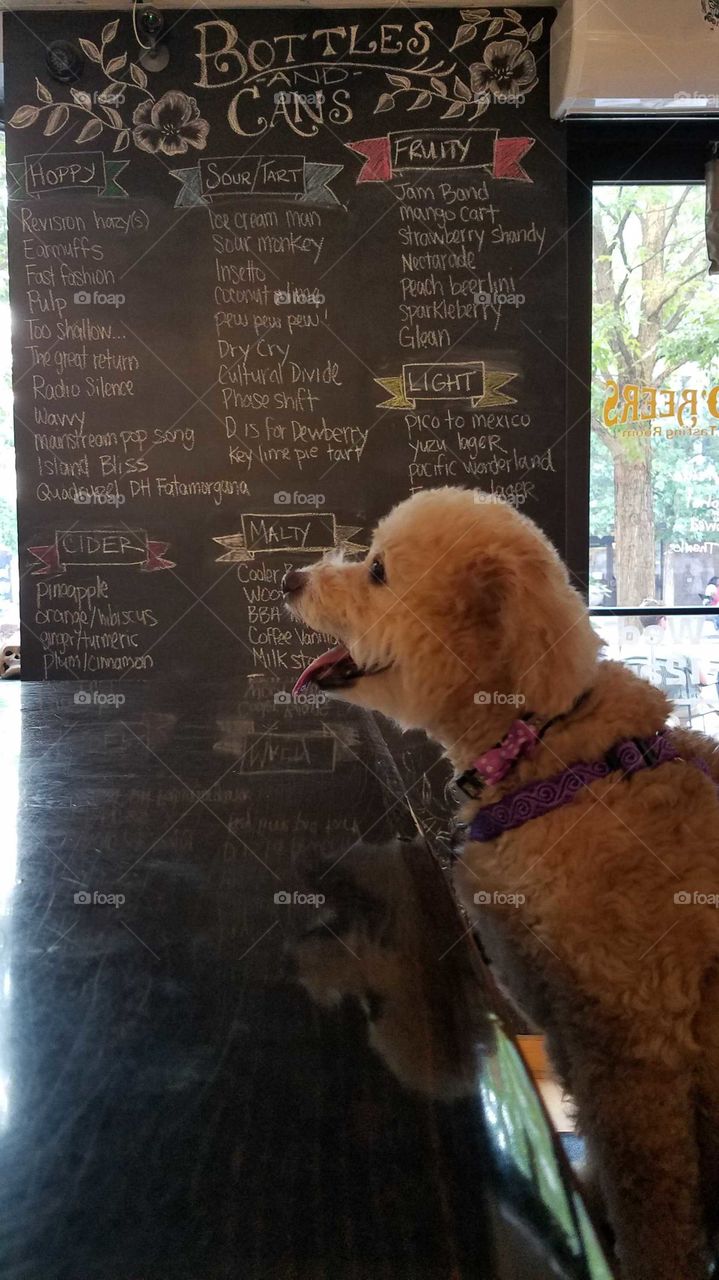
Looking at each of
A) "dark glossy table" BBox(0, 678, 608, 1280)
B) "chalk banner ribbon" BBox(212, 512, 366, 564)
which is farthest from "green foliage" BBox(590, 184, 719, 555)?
"dark glossy table" BBox(0, 678, 608, 1280)

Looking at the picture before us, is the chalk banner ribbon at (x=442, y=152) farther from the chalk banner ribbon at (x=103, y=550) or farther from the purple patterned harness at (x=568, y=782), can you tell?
the purple patterned harness at (x=568, y=782)

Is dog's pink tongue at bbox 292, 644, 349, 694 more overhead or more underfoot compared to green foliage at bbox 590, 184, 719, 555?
more underfoot

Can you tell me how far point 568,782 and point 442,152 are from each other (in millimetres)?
3234

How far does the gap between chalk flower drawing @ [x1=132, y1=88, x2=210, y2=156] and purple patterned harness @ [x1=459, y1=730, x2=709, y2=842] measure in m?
3.30

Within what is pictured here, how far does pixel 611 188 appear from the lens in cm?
371

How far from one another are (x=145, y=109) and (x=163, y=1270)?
12.7 ft

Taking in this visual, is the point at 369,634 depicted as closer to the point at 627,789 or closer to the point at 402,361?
the point at 627,789

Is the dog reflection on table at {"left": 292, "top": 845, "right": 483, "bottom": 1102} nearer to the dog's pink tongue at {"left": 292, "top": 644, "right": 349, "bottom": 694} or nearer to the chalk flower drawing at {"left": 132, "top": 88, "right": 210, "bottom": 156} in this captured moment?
the dog's pink tongue at {"left": 292, "top": 644, "right": 349, "bottom": 694}

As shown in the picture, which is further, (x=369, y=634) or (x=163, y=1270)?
(x=369, y=634)

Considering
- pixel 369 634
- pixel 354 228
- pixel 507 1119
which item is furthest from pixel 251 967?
pixel 354 228

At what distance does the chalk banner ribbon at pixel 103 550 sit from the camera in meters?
3.62

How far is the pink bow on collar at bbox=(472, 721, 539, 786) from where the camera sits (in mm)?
976

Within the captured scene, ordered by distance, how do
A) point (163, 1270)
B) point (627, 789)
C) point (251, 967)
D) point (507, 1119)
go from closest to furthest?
point (163, 1270) < point (507, 1119) < point (251, 967) < point (627, 789)

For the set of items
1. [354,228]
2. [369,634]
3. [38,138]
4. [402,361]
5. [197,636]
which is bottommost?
[197,636]
